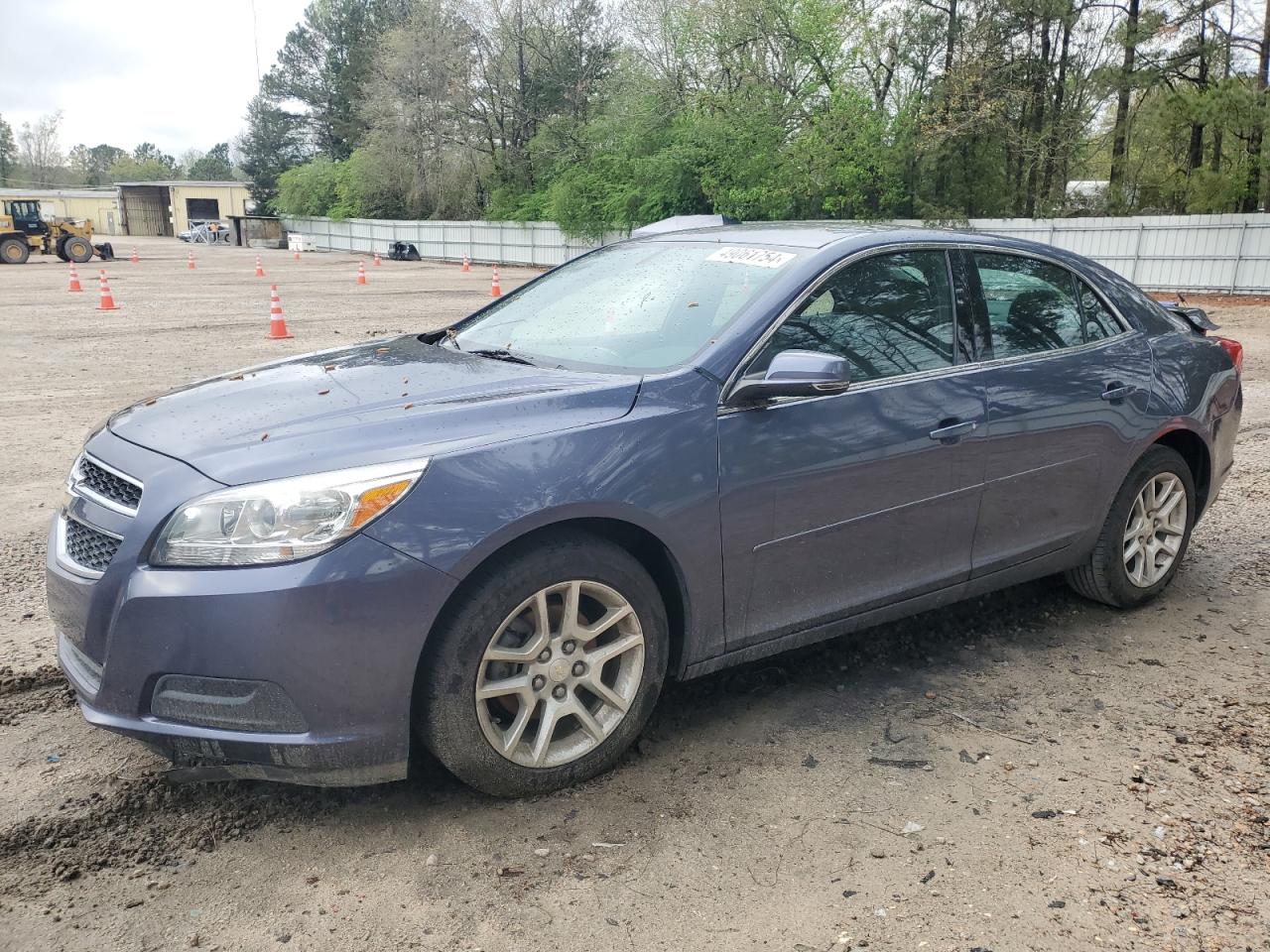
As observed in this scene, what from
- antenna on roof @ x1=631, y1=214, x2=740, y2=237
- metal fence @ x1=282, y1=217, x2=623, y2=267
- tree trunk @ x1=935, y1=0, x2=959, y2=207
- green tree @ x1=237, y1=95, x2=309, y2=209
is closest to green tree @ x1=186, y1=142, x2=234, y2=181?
green tree @ x1=237, y1=95, x2=309, y2=209

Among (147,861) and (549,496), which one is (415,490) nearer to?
(549,496)

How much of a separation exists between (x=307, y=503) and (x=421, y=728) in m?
0.69

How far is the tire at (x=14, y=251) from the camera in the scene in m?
37.5

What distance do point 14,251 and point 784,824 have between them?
4267 centimetres

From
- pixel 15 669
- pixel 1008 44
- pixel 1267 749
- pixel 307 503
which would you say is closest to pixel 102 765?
pixel 15 669

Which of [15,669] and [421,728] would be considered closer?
[421,728]

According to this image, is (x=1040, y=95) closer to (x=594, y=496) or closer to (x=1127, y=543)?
(x=1127, y=543)

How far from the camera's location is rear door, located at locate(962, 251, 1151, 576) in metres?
3.91

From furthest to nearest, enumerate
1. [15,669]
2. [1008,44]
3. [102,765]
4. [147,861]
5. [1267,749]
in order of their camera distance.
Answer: [1008,44] → [15,669] → [1267,749] → [102,765] → [147,861]

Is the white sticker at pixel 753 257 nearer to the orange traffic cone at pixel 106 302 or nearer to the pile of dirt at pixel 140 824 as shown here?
the pile of dirt at pixel 140 824

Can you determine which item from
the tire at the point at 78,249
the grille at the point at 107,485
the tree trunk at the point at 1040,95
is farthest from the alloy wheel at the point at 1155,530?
the tire at the point at 78,249

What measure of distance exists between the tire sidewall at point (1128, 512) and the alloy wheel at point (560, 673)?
2465mm

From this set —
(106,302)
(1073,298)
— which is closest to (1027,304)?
(1073,298)

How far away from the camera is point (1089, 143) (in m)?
31.9
